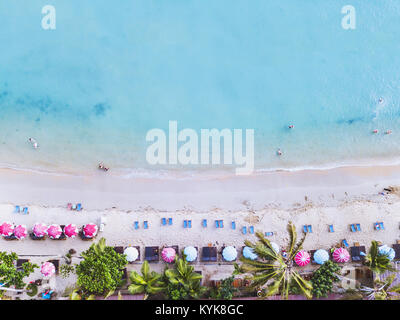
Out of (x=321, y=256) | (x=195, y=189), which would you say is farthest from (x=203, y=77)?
(x=321, y=256)

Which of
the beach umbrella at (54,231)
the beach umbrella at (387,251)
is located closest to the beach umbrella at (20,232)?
the beach umbrella at (54,231)

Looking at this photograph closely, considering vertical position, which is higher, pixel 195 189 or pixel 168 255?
pixel 195 189

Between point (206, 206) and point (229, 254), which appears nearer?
point (229, 254)

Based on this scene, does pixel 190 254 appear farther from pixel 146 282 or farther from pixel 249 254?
pixel 249 254

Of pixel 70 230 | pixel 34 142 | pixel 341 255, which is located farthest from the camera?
pixel 34 142

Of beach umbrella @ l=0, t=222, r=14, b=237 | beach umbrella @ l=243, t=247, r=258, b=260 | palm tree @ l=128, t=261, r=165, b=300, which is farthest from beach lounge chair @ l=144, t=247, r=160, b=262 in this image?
beach umbrella @ l=0, t=222, r=14, b=237
